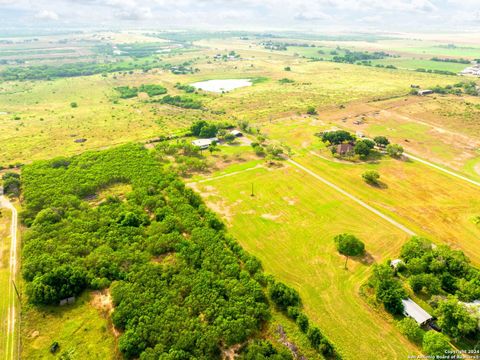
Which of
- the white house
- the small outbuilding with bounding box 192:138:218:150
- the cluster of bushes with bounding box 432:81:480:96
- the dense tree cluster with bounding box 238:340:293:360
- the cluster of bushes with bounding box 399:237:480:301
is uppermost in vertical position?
the cluster of bushes with bounding box 432:81:480:96

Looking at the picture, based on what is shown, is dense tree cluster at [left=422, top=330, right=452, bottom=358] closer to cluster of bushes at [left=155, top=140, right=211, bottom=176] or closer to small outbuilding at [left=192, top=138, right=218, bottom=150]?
cluster of bushes at [left=155, top=140, right=211, bottom=176]

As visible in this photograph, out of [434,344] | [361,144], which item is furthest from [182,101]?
[434,344]

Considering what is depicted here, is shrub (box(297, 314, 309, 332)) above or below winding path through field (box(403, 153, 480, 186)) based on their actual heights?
below

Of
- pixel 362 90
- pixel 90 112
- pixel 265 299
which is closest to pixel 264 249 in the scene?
pixel 265 299

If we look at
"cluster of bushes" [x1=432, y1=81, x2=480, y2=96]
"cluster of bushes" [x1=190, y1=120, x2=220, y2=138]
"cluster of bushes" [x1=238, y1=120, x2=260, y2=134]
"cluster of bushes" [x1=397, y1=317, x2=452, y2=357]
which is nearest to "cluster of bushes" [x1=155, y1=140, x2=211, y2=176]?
"cluster of bushes" [x1=190, y1=120, x2=220, y2=138]

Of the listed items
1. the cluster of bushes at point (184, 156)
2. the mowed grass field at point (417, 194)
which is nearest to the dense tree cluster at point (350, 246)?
the mowed grass field at point (417, 194)

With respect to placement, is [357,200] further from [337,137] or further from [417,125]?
[417,125]

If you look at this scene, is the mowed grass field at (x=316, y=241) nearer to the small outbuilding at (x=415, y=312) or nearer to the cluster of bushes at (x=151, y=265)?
the small outbuilding at (x=415, y=312)

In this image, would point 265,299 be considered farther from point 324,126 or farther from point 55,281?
point 324,126
